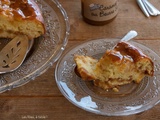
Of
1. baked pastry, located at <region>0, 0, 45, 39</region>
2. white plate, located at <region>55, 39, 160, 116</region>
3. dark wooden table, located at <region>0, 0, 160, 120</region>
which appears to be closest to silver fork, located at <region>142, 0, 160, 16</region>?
dark wooden table, located at <region>0, 0, 160, 120</region>

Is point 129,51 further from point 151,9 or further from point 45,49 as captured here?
point 151,9

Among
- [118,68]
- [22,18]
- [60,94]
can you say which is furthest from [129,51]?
[22,18]

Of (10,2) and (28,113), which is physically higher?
(10,2)

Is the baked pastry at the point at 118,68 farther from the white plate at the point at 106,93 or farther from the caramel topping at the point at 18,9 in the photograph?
the caramel topping at the point at 18,9

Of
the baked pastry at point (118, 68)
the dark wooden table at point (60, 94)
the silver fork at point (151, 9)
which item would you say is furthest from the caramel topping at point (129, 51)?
the silver fork at point (151, 9)

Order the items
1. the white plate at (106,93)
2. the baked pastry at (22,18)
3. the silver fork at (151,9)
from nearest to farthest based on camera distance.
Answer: the white plate at (106,93) → the baked pastry at (22,18) → the silver fork at (151,9)

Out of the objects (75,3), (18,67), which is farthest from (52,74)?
(75,3)

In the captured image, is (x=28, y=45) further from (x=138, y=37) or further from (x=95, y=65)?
(x=138, y=37)
